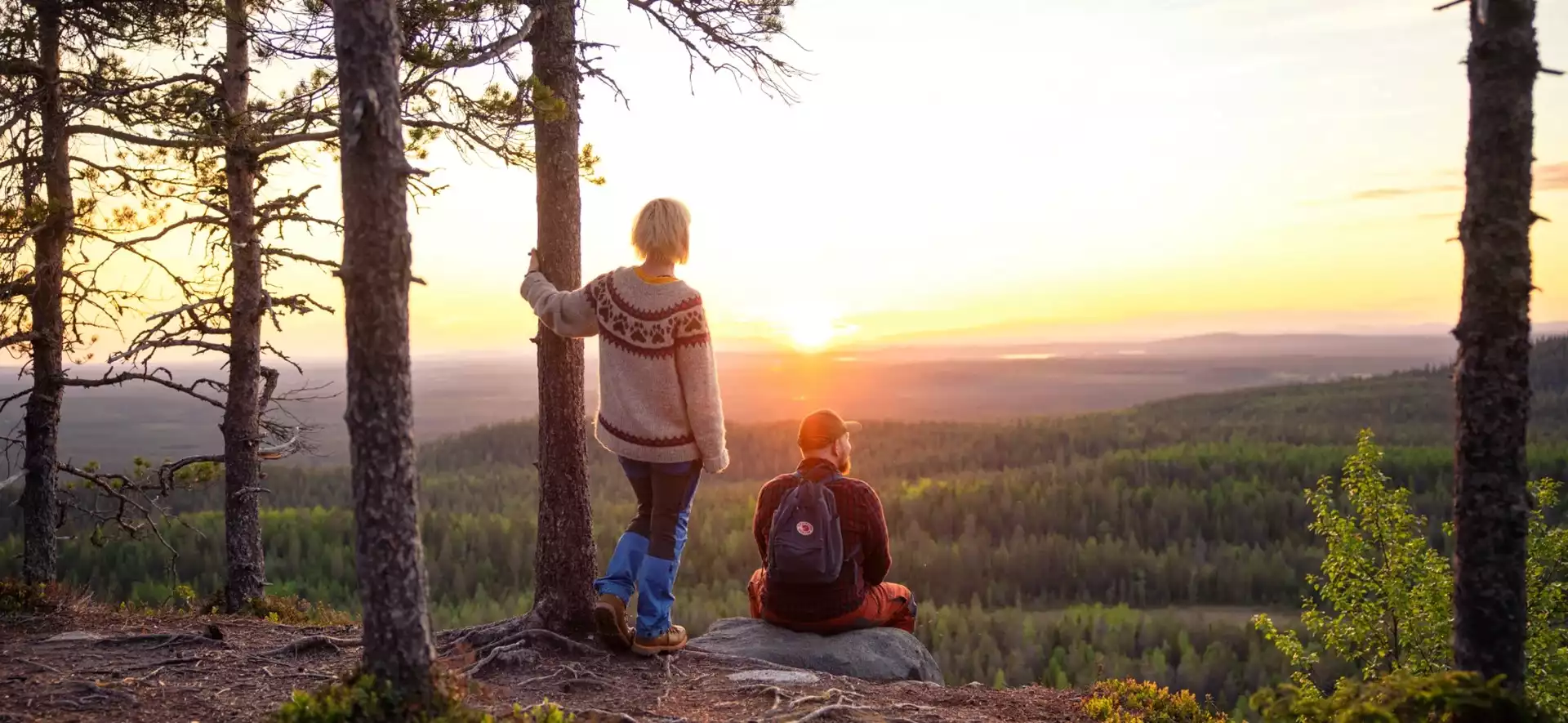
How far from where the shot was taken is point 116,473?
1117 cm

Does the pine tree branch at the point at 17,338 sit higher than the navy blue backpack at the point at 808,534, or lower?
higher

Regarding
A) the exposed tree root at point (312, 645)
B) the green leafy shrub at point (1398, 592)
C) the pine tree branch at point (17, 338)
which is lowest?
the green leafy shrub at point (1398, 592)

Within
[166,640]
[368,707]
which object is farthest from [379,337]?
[166,640]

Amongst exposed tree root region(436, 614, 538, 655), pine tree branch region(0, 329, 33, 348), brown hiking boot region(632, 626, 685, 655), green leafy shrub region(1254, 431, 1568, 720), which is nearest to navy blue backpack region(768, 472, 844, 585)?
brown hiking boot region(632, 626, 685, 655)

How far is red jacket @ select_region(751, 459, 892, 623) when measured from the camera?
7.34m

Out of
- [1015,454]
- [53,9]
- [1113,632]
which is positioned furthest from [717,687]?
[1015,454]

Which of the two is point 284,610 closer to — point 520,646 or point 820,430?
point 520,646

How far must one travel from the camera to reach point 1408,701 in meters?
4.55

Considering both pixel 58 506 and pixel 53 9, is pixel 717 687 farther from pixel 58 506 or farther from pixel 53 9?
pixel 53 9

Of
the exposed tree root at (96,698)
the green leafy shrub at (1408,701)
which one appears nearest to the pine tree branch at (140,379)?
the exposed tree root at (96,698)

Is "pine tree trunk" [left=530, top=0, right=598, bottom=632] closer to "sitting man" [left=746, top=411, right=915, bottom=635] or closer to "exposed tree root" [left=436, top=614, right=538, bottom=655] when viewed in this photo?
"exposed tree root" [left=436, top=614, right=538, bottom=655]

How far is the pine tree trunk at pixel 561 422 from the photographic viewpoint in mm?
7227

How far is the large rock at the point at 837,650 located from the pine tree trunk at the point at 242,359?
6.02 metres

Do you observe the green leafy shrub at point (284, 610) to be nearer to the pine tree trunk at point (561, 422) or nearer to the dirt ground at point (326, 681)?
the dirt ground at point (326, 681)
